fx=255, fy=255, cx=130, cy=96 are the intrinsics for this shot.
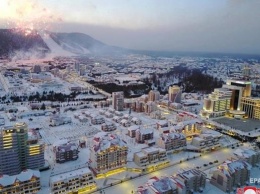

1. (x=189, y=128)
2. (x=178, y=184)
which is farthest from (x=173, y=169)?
(x=189, y=128)

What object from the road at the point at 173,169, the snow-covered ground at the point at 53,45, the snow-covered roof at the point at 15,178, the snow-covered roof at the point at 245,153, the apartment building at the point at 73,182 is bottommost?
the road at the point at 173,169

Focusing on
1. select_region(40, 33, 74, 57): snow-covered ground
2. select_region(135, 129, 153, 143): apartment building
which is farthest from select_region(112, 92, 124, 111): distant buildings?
select_region(40, 33, 74, 57): snow-covered ground

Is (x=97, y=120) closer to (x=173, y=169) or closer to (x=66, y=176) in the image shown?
(x=173, y=169)

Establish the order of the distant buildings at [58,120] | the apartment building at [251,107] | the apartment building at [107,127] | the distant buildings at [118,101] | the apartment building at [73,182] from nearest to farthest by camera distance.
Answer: the apartment building at [73,182] < the apartment building at [107,127] < the distant buildings at [58,120] < the apartment building at [251,107] < the distant buildings at [118,101]

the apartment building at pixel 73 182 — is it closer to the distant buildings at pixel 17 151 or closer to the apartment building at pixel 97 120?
the distant buildings at pixel 17 151

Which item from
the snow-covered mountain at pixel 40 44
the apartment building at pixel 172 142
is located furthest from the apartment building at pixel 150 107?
the snow-covered mountain at pixel 40 44

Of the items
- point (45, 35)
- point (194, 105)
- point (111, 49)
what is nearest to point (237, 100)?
point (194, 105)

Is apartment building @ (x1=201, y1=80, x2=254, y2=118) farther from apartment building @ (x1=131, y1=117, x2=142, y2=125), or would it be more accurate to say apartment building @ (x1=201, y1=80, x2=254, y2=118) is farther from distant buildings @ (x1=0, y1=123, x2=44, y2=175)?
distant buildings @ (x1=0, y1=123, x2=44, y2=175)
